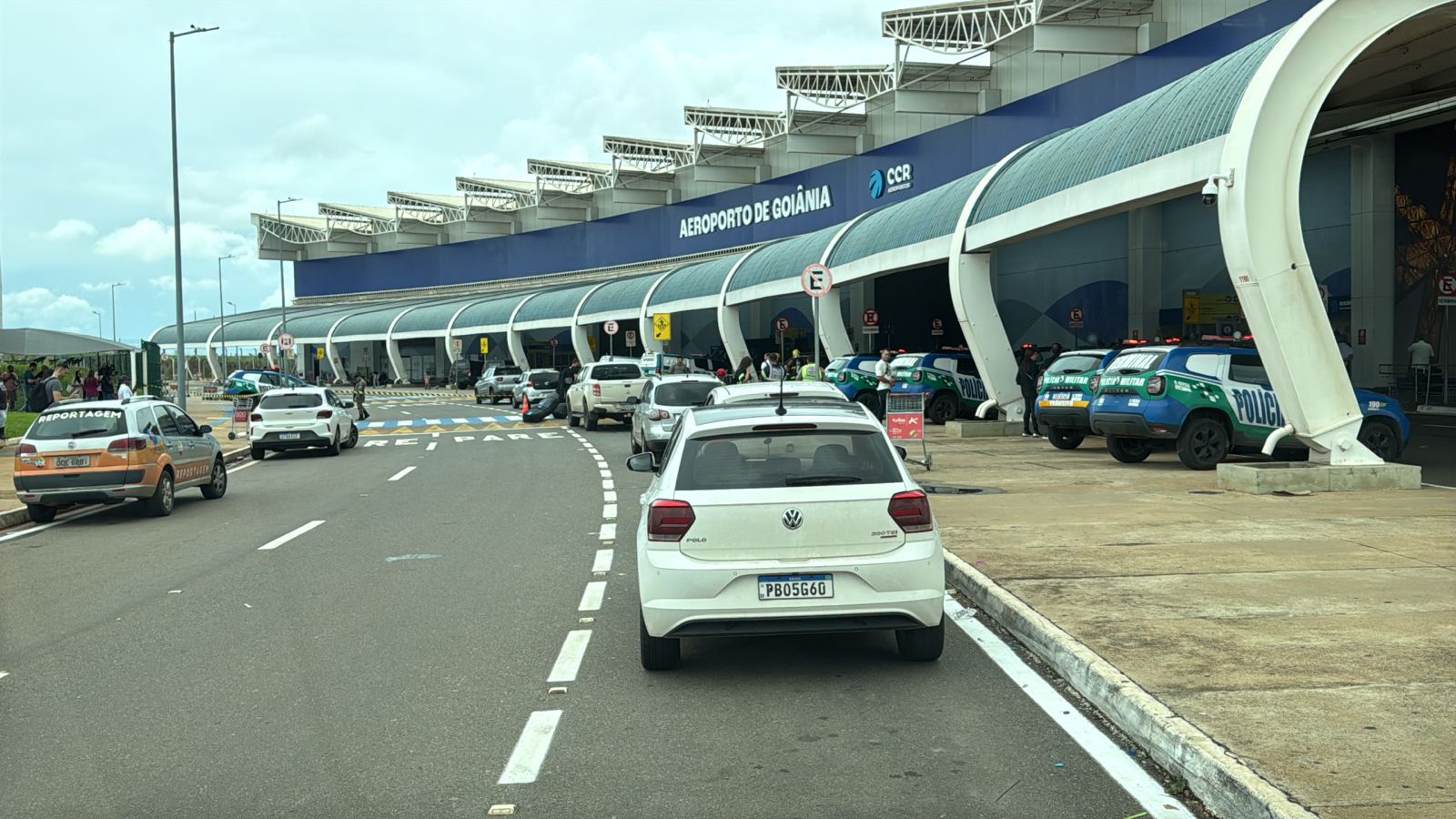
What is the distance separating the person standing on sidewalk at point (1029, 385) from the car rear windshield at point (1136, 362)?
6.06 m

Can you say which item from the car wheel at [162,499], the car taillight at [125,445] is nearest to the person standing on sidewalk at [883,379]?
the car wheel at [162,499]

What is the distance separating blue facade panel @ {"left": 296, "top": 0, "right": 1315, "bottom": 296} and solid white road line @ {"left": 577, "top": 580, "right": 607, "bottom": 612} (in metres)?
27.8

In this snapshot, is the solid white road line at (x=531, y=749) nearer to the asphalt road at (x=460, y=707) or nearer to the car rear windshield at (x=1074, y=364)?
the asphalt road at (x=460, y=707)

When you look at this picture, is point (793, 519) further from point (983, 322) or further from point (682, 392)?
point (983, 322)

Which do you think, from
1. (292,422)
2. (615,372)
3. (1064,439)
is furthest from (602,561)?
(615,372)

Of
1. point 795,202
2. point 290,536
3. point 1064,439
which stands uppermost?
point 795,202

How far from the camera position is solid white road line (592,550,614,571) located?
34.5ft

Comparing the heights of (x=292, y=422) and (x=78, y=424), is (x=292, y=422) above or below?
below

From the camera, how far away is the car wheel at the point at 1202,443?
56.2 ft

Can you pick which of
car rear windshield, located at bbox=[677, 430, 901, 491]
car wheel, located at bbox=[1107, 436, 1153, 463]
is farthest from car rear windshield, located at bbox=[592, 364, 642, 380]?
car rear windshield, located at bbox=[677, 430, 901, 491]

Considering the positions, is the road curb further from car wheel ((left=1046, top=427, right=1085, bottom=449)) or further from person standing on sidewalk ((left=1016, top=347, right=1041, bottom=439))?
person standing on sidewalk ((left=1016, top=347, right=1041, bottom=439))

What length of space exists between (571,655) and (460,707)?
3.90 feet

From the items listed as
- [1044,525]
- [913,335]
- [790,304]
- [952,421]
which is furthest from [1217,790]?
[790,304]

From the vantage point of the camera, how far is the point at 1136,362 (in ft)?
58.0
